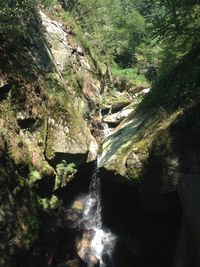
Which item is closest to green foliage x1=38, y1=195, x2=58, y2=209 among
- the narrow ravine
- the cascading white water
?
the narrow ravine

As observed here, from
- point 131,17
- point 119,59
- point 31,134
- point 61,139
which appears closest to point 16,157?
point 31,134

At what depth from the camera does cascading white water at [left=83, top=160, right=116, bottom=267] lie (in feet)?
33.6

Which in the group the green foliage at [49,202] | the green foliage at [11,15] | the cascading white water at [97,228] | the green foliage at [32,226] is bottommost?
the cascading white water at [97,228]

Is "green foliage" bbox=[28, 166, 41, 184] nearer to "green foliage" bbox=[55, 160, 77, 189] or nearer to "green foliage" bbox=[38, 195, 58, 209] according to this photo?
"green foliage" bbox=[38, 195, 58, 209]

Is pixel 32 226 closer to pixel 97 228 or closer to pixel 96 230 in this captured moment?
pixel 96 230

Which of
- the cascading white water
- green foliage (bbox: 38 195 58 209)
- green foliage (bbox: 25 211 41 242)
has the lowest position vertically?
the cascading white water

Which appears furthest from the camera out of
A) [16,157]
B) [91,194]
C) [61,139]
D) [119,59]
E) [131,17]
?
[131,17]

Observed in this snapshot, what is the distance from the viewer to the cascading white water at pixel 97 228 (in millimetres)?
10234

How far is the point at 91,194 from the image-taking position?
523 inches

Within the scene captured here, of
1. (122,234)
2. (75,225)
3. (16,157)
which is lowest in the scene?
(122,234)

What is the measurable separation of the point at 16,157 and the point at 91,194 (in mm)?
4728

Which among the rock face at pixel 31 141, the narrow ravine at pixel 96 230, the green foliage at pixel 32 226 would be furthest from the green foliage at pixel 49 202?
the narrow ravine at pixel 96 230

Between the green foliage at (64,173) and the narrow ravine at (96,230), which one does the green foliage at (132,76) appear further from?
the green foliage at (64,173)

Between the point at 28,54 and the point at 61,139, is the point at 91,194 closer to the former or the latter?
the point at 61,139
